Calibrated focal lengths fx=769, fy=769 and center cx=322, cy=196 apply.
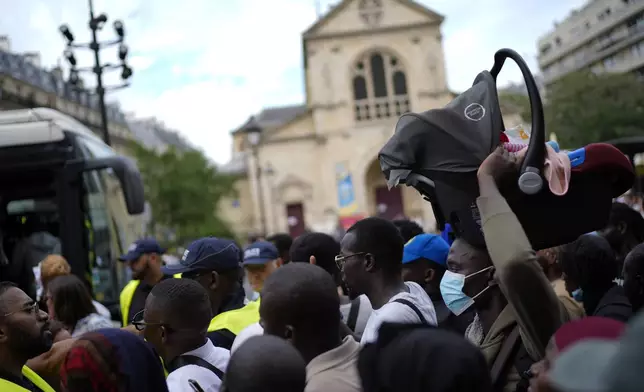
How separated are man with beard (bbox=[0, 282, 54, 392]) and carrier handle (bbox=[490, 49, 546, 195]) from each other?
2309 millimetres

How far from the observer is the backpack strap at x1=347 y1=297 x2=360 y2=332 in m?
4.65

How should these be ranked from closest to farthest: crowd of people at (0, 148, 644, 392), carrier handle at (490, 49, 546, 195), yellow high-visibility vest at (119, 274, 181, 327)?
crowd of people at (0, 148, 644, 392)
carrier handle at (490, 49, 546, 195)
yellow high-visibility vest at (119, 274, 181, 327)

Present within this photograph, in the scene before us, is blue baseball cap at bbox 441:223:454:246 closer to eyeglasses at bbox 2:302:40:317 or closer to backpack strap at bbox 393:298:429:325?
backpack strap at bbox 393:298:429:325

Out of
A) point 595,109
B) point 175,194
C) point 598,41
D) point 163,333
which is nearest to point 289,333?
point 163,333

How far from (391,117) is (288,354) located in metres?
45.7

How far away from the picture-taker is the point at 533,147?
265 centimetres

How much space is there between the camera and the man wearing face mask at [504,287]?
2377 mm

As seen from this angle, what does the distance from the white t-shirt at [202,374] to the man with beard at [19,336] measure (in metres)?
0.76

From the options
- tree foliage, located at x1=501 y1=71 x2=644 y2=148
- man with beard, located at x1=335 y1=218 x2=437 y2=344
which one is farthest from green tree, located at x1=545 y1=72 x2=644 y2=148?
man with beard, located at x1=335 y1=218 x2=437 y2=344

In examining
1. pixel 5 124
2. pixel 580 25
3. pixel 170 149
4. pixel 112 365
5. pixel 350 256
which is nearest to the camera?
pixel 112 365

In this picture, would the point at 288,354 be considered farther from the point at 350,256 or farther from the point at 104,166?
the point at 104,166

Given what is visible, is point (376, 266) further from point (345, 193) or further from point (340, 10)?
point (340, 10)

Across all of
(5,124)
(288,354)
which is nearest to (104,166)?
(5,124)

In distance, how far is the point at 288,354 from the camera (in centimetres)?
214
